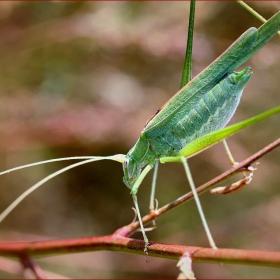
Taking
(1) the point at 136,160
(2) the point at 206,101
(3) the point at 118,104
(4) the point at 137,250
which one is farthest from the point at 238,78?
(3) the point at 118,104

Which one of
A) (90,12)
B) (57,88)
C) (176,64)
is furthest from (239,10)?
(57,88)

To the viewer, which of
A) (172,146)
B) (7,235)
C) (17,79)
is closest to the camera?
(172,146)

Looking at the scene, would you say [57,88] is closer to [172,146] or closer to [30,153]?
[30,153]

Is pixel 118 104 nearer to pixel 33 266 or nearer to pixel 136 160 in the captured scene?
pixel 136 160

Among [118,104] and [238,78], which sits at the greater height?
[118,104]

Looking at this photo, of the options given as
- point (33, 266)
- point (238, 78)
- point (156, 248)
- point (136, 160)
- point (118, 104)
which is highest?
point (118, 104)

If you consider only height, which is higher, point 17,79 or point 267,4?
point 17,79

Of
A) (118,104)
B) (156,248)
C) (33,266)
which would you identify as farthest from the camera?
(118,104)
